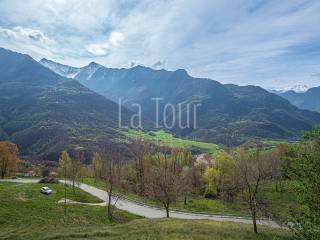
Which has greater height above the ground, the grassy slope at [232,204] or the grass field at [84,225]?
the grass field at [84,225]

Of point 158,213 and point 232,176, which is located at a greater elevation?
point 232,176

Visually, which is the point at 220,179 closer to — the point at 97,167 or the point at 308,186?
the point at 97,167

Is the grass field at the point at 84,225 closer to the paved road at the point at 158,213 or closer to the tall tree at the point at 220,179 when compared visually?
the paved road at the point at 158,213

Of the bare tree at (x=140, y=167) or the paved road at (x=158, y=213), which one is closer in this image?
the paved road at (x=158, y=213)

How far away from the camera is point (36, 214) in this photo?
6731 centimetres

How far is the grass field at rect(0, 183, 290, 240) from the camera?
140 feet

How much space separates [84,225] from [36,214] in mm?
11295

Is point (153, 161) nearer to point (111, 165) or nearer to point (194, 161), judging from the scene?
point (194, 161)

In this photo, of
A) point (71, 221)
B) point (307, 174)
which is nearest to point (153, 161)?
point (71, 221)

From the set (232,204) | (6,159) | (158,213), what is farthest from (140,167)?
(6,159)

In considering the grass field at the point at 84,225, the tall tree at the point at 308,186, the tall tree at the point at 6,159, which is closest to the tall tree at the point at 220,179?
the grass field at the point at 84,225

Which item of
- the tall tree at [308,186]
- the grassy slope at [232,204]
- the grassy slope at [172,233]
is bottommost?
the grassy slope at [232,204]

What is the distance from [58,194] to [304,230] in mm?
82117

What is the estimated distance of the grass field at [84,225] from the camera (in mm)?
42781
